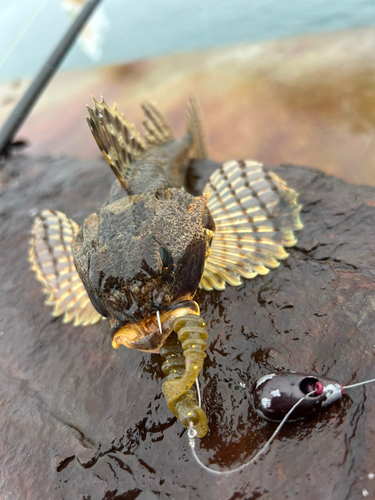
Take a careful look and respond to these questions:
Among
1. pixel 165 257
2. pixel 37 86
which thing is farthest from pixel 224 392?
pixel 37 86

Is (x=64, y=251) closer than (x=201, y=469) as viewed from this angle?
No

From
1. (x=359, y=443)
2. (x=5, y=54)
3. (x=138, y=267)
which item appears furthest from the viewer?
(x=5, y=54)

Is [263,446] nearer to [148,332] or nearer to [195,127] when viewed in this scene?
[148,332]

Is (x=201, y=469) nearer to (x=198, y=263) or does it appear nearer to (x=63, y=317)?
(x=198, y=263)

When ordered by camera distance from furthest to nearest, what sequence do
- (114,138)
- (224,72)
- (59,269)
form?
(224,72) → (59,269) → (114,138)

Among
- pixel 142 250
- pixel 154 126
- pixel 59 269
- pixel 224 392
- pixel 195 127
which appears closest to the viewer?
pixel 142 250

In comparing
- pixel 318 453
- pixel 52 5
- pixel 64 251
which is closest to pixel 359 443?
pixel 318 453
